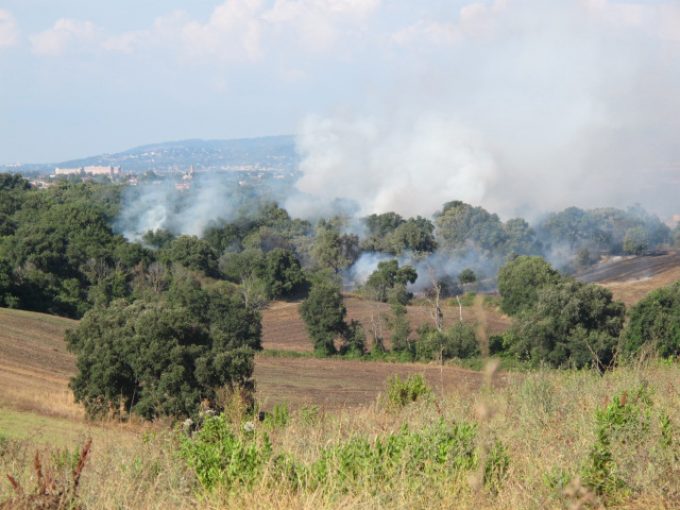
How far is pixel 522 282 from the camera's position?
44.6 metres

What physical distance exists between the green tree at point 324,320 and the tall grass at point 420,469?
34049 millimetres

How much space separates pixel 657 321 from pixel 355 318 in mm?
18933

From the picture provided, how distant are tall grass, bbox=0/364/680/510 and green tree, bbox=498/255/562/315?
38.1 metres

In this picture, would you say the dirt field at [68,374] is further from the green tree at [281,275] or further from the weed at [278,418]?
the green tree at [281,275]

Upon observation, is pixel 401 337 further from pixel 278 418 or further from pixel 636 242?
pixel 636 242

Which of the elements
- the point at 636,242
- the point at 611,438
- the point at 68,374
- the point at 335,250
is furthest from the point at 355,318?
the point at 611,438

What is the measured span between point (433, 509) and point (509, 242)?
66908 millimetres

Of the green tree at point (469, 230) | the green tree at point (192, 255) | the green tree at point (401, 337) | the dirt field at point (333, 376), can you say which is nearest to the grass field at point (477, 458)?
the dirt field at point (333, 376)

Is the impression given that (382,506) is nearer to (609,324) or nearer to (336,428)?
(336,428)

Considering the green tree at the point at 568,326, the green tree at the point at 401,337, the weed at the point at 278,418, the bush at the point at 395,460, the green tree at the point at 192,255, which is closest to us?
the bush at the point at 395,460

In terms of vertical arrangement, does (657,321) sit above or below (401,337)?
above

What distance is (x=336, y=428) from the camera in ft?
21.6

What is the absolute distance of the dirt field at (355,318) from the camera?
4238 cm

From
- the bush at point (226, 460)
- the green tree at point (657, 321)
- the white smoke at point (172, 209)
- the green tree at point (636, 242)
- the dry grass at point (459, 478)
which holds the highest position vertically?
the white smoke at point (172, 209)
